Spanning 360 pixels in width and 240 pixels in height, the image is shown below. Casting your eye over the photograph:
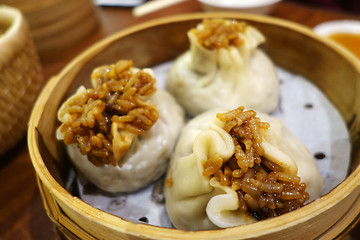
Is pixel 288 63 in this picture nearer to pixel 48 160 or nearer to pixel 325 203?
pixel 325 203

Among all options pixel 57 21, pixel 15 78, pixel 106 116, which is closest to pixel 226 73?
pixel 106 116

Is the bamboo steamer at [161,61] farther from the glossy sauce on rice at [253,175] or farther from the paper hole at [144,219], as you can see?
the paper hole at [144,219]

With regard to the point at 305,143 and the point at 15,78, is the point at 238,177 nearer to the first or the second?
the point at 305,143

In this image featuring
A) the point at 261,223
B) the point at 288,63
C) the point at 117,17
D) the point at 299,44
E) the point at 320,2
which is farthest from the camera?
the point at 320,2

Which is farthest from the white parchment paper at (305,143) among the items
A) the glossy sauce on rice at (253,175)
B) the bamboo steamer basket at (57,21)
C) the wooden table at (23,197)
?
the bamboo steamer basket at (57,21)

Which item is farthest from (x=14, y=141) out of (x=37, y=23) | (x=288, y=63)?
(x=288, y=63)

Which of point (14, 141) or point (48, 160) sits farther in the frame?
point (14, 141)
